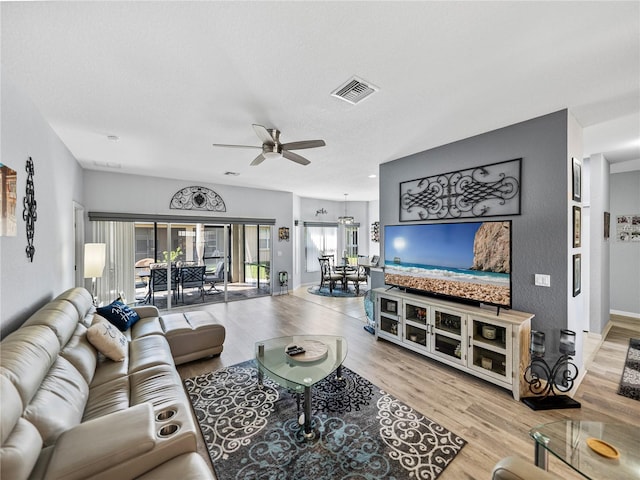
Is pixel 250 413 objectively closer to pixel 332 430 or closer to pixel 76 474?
pixel 332 430

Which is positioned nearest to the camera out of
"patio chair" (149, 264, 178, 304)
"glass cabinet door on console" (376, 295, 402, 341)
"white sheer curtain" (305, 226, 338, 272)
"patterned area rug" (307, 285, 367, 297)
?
"glass cabinet door on console" (376, 295, 402, 341)

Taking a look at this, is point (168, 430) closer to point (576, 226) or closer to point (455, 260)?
point (455, 260)

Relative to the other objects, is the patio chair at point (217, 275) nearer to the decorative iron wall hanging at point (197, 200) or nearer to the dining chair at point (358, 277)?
the decorative iron wall hanging at point (197, 200)

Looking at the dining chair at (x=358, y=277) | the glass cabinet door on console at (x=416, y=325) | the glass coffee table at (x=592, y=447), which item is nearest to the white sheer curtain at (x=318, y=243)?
the dining chair at (x=358, y=277)

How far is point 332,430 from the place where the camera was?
2.18 metres

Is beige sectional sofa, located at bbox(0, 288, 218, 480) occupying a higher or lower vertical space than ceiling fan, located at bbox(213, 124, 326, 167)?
lower

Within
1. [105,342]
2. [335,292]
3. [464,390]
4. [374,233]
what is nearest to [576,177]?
[464,390]

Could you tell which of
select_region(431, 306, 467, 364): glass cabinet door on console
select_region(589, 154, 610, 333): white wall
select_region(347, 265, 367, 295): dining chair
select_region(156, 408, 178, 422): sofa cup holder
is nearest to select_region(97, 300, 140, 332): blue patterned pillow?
select_region(156, 408, 178, 422): sofa cup holder

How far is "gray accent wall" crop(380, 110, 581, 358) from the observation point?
2654 millimetres

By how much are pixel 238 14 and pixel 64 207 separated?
3.68 metres

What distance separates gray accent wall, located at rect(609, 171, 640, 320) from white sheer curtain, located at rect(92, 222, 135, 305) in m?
9.37

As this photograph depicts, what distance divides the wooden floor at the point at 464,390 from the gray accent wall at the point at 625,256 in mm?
539

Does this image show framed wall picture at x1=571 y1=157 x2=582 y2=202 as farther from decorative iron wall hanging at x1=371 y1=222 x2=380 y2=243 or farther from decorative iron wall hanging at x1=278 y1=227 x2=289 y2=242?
decorative iron wall hanging at x1=371 y1=222 x2=380 y2=243

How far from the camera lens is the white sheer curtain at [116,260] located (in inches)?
202
